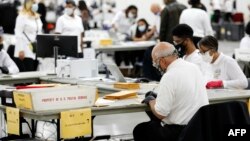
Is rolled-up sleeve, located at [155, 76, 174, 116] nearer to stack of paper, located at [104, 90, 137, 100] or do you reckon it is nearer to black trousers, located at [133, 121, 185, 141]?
black trousers, located at [133, 121, 185, 141]

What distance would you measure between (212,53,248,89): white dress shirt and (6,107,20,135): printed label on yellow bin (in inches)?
90.8

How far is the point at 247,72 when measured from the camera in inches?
360

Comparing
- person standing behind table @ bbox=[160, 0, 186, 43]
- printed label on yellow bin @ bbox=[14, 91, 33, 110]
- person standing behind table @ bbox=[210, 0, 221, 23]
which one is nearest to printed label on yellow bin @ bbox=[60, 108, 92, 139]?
printed label on yellow bin @ bbox=[14, 91, 33, 110]

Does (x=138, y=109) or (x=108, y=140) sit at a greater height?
(x=138, y=109)

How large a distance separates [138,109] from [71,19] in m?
5.99

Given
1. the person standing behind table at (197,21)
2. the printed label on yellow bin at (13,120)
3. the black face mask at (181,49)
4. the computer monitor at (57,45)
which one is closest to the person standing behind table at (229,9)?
the person standing behind table at (197,21)

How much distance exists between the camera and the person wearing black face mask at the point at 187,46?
7.39 meters

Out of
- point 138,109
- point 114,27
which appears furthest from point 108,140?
point 114,27

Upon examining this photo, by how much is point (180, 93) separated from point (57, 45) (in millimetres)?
3466

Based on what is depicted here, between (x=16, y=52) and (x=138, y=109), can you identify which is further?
(x=16, y=52)

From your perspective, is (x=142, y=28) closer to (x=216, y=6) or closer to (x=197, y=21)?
(x=197, y=21)

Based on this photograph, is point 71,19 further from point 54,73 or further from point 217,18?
point 217,18

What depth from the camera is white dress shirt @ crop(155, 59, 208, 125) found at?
5477 mm

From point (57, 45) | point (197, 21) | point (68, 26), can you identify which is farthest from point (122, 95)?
point (68, 26)
